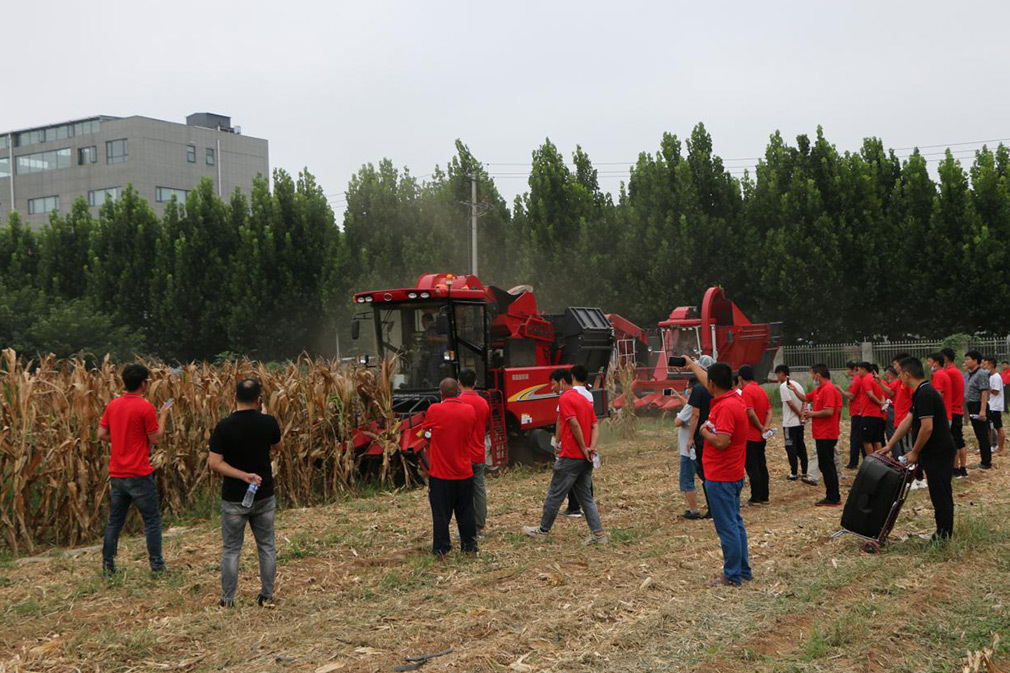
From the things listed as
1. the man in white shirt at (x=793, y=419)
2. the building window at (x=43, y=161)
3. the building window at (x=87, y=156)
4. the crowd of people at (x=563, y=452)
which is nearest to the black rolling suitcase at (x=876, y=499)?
the crowd of people at (x=563, y=452)

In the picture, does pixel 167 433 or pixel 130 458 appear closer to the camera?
pixel 130 458

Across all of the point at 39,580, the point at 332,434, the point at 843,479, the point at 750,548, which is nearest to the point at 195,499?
the point at 332,434

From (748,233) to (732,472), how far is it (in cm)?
2689

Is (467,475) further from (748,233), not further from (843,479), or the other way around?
(748,233)

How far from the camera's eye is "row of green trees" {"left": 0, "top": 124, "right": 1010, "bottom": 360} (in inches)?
1201

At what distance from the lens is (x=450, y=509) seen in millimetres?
8492

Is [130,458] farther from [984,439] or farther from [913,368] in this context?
[984,439]

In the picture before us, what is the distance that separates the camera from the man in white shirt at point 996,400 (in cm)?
1443

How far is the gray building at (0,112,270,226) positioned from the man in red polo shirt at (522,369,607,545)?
5218cm

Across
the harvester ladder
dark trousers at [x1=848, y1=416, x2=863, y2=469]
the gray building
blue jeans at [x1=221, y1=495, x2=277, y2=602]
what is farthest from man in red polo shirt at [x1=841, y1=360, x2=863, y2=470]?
the gray building

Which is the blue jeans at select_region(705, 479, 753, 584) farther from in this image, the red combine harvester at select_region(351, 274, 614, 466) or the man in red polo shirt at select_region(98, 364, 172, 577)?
the red combine harvester at select_region(351, 274, 614, 466)

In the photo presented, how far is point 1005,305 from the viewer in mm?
29438

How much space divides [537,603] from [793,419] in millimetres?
6480

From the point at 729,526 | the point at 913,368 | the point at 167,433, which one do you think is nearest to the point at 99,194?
the point at 167,433
